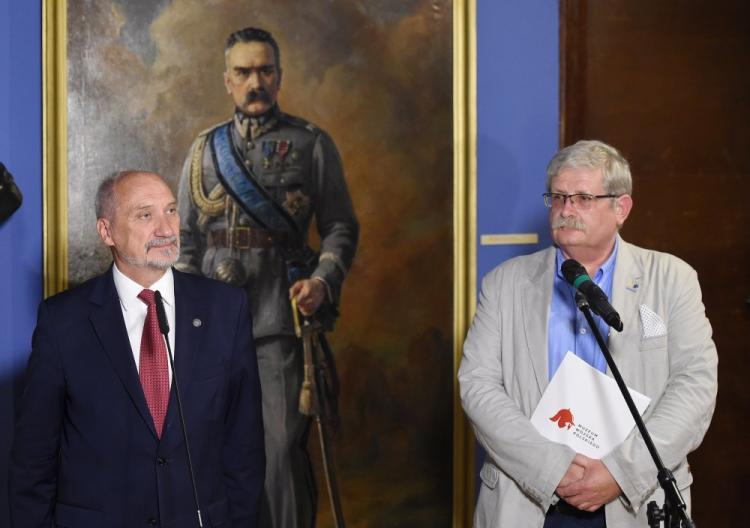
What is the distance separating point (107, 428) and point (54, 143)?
149 centimetres

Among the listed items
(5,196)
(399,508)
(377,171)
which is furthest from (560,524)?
(5,196)

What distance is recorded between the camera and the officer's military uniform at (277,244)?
3697mm

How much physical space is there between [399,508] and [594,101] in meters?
1.91

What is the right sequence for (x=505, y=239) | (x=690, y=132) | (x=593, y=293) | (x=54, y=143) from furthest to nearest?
1. (x=690, y=132)
2. (x=505, y=239)
3. (x=54, y=143)
4. (x=593, y=293)

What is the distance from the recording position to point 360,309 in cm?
386

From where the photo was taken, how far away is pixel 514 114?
3.96m

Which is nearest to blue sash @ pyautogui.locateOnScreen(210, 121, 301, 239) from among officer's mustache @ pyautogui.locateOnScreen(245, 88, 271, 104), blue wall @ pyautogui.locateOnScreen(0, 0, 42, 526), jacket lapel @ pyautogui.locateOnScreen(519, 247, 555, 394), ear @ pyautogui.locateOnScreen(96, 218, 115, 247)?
officer's mustache @ pyautogui.locateOnScreen(245, 88, 271, 104)

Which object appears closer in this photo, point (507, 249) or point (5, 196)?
point (5, 196)

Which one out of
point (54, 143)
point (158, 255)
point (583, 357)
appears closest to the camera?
point (158, 255)

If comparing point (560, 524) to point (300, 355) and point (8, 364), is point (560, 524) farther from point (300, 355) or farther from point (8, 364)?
point (8, 364)

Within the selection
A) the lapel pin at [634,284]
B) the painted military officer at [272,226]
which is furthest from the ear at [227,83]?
the lapel pin at [634,284]

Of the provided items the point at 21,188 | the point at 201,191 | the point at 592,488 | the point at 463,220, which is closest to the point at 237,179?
the point at 201,191

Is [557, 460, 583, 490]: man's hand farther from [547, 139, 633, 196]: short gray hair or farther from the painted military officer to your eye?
the painted military officer

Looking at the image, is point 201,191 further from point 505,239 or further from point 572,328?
point 572,328
